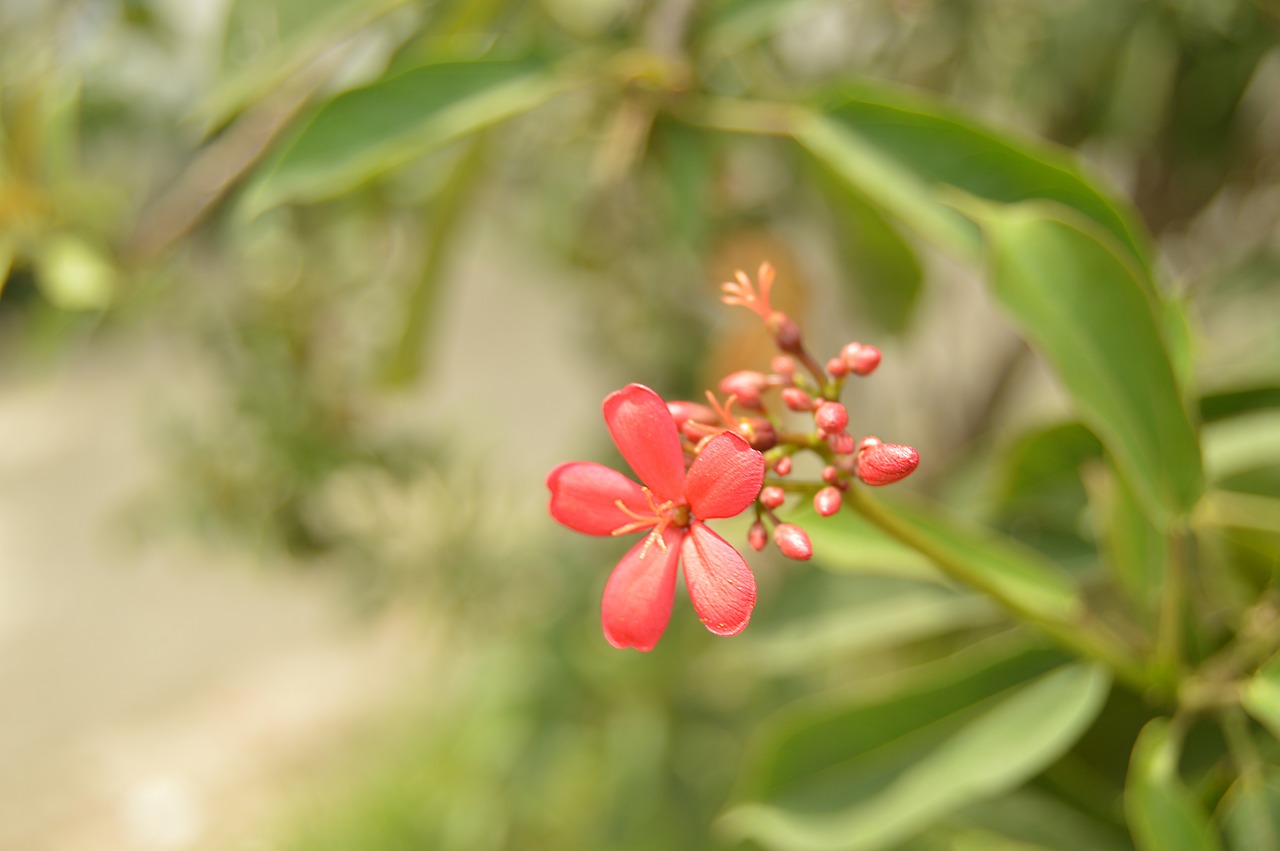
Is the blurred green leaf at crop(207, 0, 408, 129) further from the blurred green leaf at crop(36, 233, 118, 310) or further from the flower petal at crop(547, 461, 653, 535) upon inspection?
the flower petal at crop(547, 461, 653, 535)

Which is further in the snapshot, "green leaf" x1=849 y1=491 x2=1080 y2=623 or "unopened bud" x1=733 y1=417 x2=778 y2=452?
"green leaf" x1=849 y1=491 x2=1080 y2=623

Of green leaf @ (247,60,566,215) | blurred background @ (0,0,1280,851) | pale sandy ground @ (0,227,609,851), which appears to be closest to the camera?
green leaf @ (247,60,566,215)

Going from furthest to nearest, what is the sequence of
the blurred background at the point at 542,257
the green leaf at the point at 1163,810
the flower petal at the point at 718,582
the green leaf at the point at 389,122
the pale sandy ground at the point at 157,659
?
the pale sandy ground at the point at 157,659 → the blurred background at the point at 542,257 → the green leaf at the point at 389,122 → the green leaf at the point at 1163,810 → the flower petal at the point at 718,582

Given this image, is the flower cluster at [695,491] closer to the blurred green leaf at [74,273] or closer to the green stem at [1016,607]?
the green stem at [1016,607]

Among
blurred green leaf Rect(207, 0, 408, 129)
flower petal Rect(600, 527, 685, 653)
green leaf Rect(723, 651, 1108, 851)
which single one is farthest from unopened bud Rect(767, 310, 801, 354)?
blurred green leaf Rect(207, 0, 408, 129)

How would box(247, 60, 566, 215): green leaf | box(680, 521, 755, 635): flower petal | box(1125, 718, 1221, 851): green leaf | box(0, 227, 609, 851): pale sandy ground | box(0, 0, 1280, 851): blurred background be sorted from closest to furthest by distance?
box(680, 521, 755, 635): flower petal → box(1125, 718, 1221, 851): green leaf → box(247, 60, 566, 215): green leaf → box(0, 0, 1280, 851): blurred background → box(0, 227, 609, 851): pale sandy ground

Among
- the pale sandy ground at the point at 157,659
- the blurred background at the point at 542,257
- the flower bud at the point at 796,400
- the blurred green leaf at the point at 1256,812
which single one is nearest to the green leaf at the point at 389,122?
the blurred background at the point at 542,257

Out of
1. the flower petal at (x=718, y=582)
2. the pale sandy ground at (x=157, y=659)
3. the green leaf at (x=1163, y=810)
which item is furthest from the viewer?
the pale sandy ground at (x=157, y=659)

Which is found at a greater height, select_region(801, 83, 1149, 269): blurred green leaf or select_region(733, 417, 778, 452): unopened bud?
select_region(801, 83, 1149, 269): blurred green leaf
